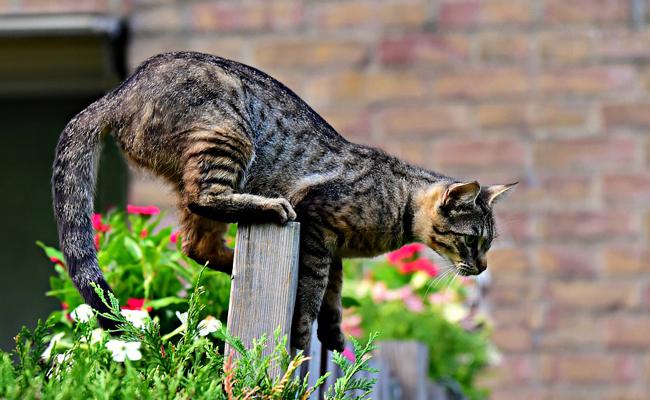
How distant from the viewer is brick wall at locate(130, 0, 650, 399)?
5.84m

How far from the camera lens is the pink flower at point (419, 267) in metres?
5.11

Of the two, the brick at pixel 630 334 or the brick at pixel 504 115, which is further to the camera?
the brick at pixel 504 115

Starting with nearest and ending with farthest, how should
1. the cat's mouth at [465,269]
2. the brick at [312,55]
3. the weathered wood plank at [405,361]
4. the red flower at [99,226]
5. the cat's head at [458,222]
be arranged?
the cat's head at [458,222] → the cat's mouth at [465,269] → the red flower at [99,226] → the weathered wood plank at [405,361] → the brick at [312,55]

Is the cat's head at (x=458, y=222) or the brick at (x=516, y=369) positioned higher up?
the cat's head at (x=458, y=222)

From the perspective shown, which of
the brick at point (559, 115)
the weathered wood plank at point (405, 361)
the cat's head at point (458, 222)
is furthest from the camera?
the brick at point (559, 115)

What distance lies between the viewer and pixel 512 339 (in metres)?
5.86

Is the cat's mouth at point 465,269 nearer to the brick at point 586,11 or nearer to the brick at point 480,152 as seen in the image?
the brick at point 480,152

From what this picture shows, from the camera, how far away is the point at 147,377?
2.24 metres

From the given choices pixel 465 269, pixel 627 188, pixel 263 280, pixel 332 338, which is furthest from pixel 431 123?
pixel 263 280

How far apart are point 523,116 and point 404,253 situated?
1.31 meters

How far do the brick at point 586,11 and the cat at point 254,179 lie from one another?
9.90ft

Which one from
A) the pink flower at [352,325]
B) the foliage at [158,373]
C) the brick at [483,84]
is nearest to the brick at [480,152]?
the brick at [483,84]

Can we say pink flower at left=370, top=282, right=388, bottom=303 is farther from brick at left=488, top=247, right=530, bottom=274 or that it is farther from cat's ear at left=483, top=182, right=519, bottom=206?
cat's ear at left=483, top=182, right=519, bottom=206

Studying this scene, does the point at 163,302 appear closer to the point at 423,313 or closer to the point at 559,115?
the point at 423,313
